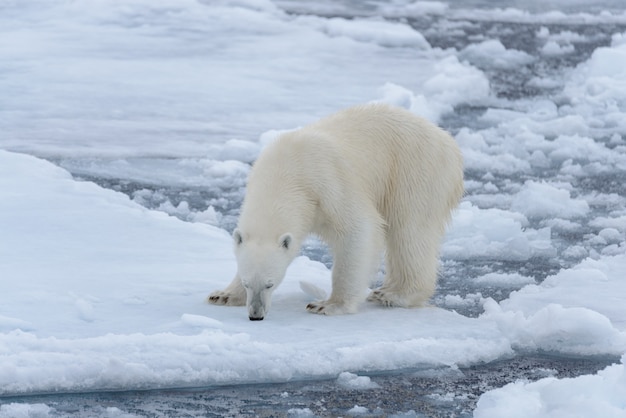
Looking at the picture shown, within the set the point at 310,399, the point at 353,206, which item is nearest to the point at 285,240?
the point at 353,206

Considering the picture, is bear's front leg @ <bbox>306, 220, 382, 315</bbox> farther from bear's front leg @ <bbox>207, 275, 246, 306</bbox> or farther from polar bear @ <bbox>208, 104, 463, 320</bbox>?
bear's front leg @ <bbox>207, 275, 246, 306</bbox>

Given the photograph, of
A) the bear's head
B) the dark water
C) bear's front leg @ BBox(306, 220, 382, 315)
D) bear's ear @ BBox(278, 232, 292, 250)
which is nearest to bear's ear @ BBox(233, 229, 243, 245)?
the bear's head

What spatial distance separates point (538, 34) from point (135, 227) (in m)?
9.10

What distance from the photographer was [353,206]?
14.9 feet

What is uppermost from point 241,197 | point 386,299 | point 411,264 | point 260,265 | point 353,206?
point 353,206

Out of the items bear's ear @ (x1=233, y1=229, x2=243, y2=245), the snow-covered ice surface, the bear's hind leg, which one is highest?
bear's ear @ (x1=233, y1=229, x2=243, y2=245)

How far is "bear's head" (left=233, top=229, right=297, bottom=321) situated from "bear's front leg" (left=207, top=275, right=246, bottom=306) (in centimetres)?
31

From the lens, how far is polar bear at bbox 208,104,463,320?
4.37 m

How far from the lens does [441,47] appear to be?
1273 cm

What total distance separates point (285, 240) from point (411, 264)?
2.37 feet

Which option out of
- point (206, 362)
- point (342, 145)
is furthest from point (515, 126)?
point (206, 362)

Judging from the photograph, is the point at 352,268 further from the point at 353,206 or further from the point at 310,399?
the point at 310,399

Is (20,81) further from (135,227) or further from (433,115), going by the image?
(135,227)

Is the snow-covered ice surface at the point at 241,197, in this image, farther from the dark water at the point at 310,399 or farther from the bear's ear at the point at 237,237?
the bear's ear at the point at 237,237
